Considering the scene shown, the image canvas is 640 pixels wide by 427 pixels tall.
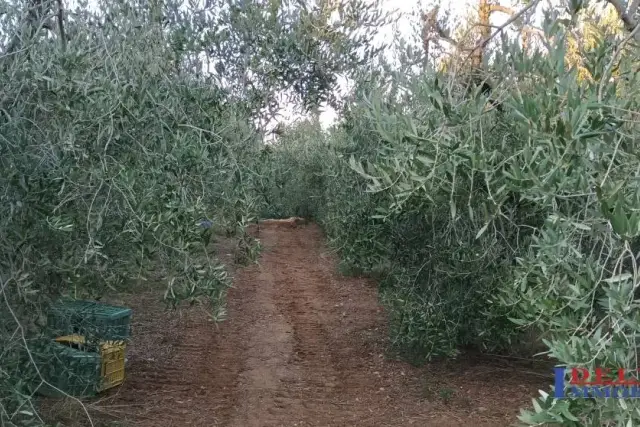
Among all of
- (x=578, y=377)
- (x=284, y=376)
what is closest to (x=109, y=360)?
(x=284, y=376)

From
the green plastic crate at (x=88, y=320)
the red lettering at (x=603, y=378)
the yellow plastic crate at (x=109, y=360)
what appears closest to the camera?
the red lettering at (x=603, y=378)

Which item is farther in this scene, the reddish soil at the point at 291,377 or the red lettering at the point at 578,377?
the reddish soil at the point at 291,377

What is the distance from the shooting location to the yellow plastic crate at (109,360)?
5.26 m

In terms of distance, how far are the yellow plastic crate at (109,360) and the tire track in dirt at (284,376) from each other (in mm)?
123

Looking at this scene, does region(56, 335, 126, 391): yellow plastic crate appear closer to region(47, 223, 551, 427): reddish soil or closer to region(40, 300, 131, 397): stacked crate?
region(40, 300, 131, 397): stacked crate

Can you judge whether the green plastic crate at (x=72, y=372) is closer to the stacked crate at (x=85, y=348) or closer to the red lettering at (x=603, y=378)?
the stacked crate at (x=85, y=348)

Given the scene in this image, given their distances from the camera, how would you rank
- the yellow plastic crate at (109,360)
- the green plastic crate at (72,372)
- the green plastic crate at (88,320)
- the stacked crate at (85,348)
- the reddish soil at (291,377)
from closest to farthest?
the green plastic crate at (88,320) < the stacked crate at (85,348) < the green plastic crate at (72,372) < the yellow plastic crate at (109,360) < the reddish soil at (291,377)

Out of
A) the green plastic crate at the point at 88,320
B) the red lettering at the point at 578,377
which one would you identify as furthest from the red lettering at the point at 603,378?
the green plastic crate at the point at 88,320

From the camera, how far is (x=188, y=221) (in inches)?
133

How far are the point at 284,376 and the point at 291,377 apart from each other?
76 mm

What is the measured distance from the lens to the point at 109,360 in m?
5.47

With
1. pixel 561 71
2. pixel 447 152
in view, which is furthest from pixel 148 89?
pixel 561 71

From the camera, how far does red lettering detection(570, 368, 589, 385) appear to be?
6.40 ft

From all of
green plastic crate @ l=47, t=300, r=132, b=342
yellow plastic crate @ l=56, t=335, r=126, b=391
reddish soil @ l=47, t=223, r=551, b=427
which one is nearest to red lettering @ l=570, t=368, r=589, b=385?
green plastic crate @ l=47, t=300, r=132, b=342
